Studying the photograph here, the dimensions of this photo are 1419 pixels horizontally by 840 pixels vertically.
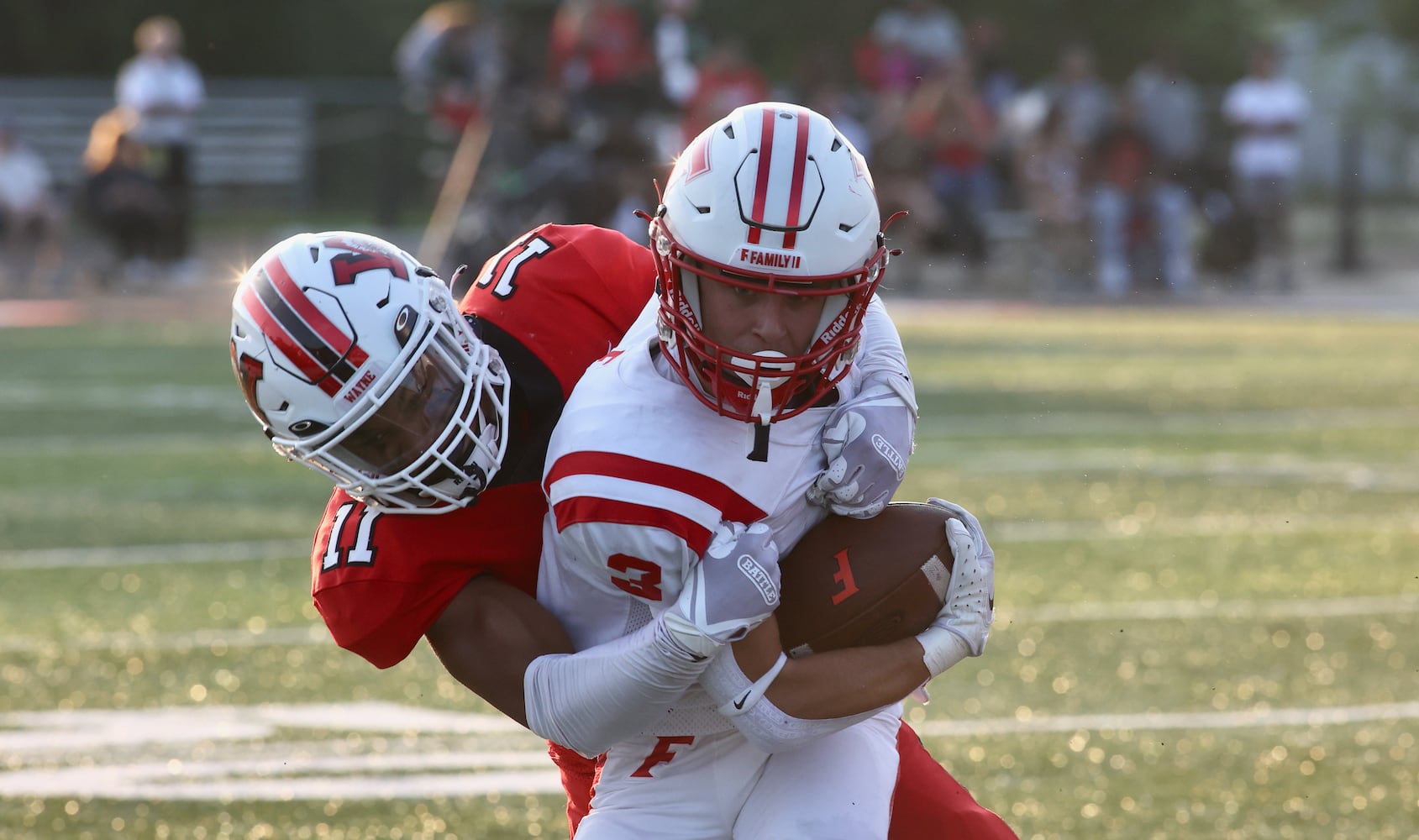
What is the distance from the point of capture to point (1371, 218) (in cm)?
2106

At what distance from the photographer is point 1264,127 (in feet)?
50.2

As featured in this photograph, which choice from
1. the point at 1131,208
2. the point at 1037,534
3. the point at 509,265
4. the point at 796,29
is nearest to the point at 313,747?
the point at 509,265

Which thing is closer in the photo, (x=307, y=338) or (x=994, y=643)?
(x=307, y=338)

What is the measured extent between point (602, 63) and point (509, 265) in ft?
34.7

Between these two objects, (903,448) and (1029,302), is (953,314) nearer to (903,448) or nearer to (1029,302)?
(1029,302)

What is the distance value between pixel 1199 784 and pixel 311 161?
1794cm

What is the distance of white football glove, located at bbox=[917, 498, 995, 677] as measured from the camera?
2.61 metres

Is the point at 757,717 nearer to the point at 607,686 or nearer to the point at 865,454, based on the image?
the point at 607,686

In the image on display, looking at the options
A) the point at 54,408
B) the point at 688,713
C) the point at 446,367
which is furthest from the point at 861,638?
the point at 54,408

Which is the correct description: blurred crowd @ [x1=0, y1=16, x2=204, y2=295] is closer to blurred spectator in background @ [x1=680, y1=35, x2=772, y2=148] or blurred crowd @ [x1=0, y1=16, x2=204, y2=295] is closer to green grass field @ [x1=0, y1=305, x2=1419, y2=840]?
blurred spectator in background @ [x1=680, y1=35, x2=772, y2=148]

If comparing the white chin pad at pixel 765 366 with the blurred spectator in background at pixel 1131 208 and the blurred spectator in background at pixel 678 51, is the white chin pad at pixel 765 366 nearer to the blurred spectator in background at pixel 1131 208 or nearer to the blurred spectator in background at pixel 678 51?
the blurred spectator in background at pixel 678 51

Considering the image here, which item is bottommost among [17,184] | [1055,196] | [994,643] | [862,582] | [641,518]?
[17,184]

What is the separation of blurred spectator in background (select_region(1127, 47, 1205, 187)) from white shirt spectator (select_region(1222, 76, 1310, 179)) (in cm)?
39

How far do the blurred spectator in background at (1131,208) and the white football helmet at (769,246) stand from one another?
12.6 meters
